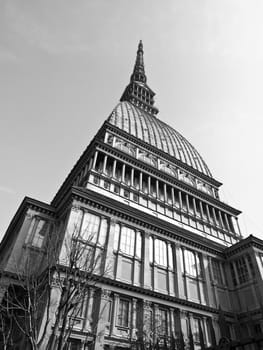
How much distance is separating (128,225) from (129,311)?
840 cm

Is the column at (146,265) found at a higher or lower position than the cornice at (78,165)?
lower

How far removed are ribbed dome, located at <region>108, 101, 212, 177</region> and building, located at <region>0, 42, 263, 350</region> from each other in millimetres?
5415

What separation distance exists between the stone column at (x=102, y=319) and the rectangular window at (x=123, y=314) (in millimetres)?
1266

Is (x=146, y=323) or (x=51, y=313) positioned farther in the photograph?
(x=146, y=323)

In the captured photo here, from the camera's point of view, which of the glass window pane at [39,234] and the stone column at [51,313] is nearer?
the stone column at [51,313]

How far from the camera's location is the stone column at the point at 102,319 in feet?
61.3

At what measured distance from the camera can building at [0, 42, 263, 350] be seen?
21.0 meters

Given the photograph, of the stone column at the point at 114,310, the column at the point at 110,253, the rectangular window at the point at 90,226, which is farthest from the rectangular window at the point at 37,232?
the stone column at the point at 114,310

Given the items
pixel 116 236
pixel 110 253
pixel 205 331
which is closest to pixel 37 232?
pixel 110 253

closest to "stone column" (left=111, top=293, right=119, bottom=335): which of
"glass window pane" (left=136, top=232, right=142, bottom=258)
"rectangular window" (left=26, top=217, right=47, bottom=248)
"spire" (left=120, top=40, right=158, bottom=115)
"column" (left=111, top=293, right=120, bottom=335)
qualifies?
"column" (left=111, top=293, right=120, bottom=335)

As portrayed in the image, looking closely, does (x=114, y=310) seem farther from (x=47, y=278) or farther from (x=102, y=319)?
(x=47, y=278)

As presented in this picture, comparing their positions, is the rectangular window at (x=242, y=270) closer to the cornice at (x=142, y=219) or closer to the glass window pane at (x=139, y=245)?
the cornice at (x=142, y=219)

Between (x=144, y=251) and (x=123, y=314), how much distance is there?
6.44 metres

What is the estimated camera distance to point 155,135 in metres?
50.8
